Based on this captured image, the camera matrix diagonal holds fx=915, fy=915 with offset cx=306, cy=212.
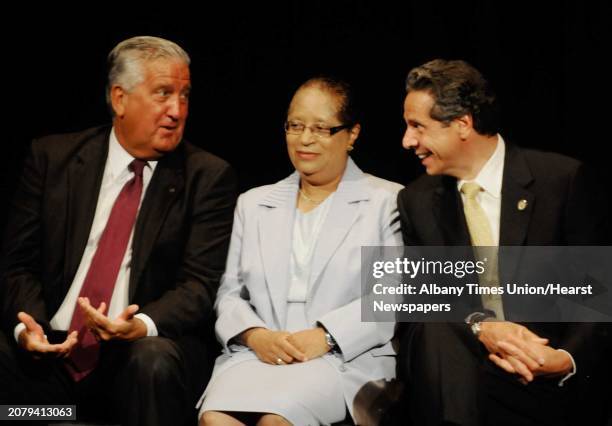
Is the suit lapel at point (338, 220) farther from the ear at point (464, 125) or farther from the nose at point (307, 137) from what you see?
the ear at point (464, 125)

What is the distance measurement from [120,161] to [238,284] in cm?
67

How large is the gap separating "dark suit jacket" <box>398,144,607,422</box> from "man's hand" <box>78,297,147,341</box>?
0.94 meters

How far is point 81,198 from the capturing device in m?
3.45

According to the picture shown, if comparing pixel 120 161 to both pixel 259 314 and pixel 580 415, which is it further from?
pixel 580 415

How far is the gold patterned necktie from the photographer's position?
3.22 m

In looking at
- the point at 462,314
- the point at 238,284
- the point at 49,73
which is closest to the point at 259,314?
the point at 238,284

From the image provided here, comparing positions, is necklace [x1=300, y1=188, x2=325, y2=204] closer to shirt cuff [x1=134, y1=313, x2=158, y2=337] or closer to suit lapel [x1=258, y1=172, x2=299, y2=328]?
suit lapel [x1=258, y1=172, x2=299, y2=328]

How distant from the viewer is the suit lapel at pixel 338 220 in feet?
11.0

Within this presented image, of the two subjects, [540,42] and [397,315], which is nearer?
[397,315]

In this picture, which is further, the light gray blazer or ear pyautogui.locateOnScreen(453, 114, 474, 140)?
ear pyautogui.locateOnScreen(453, 114, 474, 140)

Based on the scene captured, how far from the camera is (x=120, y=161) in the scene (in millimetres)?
3564

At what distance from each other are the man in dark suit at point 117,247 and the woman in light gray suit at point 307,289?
0.45 feet

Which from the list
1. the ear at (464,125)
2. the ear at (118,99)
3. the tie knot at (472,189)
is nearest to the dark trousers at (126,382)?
the ear at (118,99)

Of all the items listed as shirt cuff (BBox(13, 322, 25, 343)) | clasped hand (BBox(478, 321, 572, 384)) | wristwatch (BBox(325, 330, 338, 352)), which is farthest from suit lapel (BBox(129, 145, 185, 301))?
clasped hand (BBox(478, 321, 572, 384))
